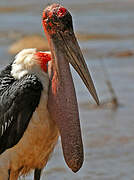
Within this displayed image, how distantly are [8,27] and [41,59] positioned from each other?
11174mm

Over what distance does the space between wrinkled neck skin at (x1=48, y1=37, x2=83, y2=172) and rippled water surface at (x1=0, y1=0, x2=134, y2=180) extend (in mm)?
1920

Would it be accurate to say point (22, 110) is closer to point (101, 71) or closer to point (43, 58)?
point (43, 58)

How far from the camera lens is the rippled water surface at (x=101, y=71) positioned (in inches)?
316

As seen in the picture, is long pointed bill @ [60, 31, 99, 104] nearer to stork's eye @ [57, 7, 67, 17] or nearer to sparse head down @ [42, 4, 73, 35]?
sparse head down @ [42, 4, 73, 35]

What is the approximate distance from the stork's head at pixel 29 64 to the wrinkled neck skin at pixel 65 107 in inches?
5.2

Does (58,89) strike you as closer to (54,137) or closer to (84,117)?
(54,137)

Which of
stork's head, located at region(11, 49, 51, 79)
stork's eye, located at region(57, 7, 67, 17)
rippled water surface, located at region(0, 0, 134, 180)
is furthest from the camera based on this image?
rippled water surface, located at region(0, 0, 134, 180)

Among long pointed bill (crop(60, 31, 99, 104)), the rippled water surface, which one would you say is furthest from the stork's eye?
the rippled water surface

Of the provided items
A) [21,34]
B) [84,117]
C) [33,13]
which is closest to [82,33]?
[21,34]

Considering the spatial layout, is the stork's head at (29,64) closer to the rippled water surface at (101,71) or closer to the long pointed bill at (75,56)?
the long pointed bill at (75,56)

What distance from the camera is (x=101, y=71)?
40.0 ft

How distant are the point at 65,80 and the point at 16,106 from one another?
0.51m

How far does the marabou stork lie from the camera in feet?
19.0

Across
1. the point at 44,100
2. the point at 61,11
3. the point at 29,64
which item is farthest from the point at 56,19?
the point at 44,100
